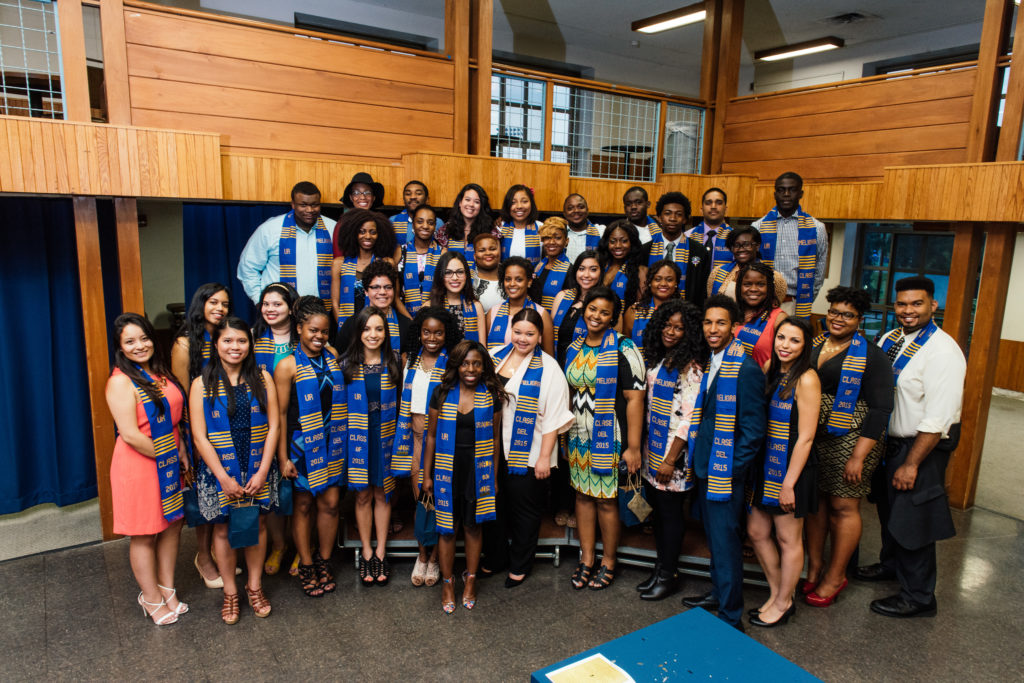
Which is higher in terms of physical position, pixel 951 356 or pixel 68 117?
pixel 68 117

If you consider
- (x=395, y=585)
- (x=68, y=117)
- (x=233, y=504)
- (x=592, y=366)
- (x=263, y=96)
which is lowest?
(x=395, y=585)

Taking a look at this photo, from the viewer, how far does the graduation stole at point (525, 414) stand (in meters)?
3.75

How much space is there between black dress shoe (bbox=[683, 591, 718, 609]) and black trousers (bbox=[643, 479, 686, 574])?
0.18m

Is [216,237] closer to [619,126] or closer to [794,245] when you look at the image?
[619,126]

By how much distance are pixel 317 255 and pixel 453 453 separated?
6.36 feet

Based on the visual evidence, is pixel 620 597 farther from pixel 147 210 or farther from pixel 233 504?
pixel 147 210

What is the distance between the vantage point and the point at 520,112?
23.1 ft

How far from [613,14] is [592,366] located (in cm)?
736

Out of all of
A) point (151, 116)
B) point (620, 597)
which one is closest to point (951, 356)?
point (620, 597)

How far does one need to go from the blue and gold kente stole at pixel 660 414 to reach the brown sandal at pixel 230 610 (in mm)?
2431

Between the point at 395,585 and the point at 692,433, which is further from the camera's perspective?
the point at 395,585

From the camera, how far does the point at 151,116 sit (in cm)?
454

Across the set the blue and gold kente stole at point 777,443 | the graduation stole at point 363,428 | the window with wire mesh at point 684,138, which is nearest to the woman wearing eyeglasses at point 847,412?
the blue and gold kente stole at point 777,443

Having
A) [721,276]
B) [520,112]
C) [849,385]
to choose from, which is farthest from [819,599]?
[520,112]
